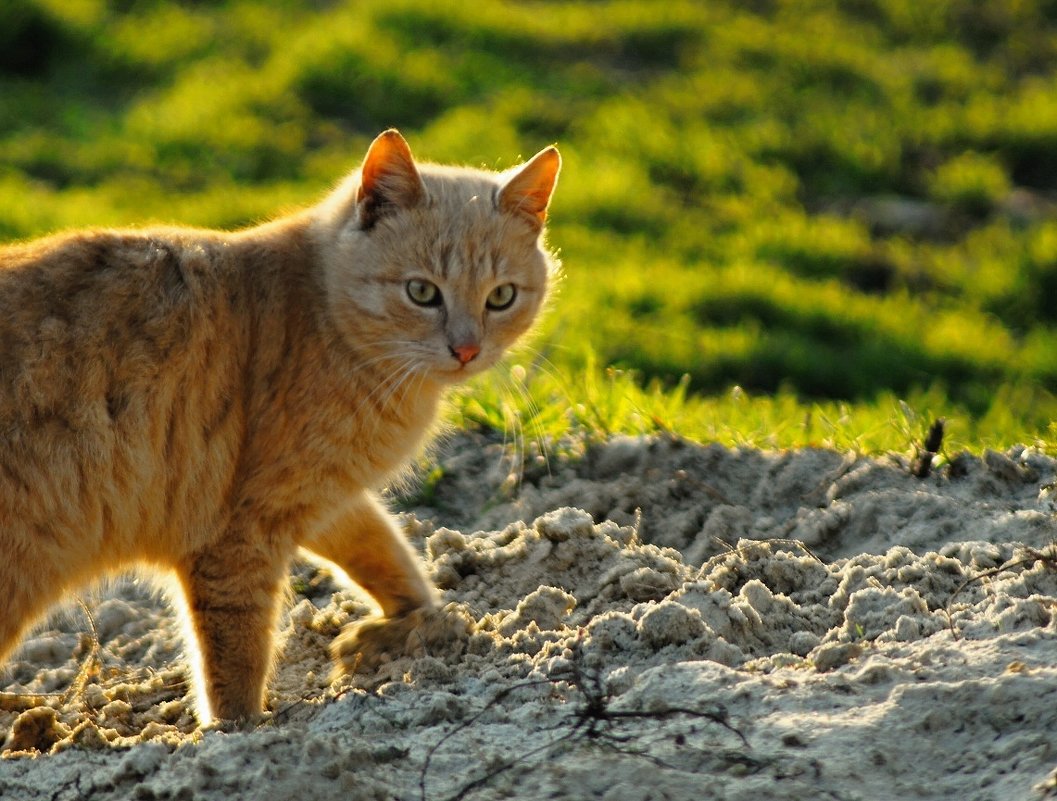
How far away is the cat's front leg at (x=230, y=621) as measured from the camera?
361 cm

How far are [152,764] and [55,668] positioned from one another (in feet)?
4.76

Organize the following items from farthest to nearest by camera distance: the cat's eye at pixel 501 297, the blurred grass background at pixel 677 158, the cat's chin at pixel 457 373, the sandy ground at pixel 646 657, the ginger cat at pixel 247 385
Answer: the blurred grass background at pixel 677 158 < the cat's eye at pixel 501 297 < the cat's chin at pixel 457 373 < the ginger cat at pixel 247 385 < the sandy ground at pixel 646 657

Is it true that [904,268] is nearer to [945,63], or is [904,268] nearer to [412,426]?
[945,63]

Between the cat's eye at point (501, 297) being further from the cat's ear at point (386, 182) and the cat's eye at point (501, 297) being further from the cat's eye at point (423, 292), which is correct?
the cat's ear at point (386, 182)

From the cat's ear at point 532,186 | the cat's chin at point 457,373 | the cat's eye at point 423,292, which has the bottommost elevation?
the cat's chin at point 457,373

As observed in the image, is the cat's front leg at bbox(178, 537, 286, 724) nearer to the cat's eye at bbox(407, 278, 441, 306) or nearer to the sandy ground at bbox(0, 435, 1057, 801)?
the sandy ground at bbox(0, 435, 1057, 801)

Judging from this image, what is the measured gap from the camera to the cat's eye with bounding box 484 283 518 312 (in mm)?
4109

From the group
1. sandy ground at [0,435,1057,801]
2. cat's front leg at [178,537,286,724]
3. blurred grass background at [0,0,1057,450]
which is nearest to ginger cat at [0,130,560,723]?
cat's front leg at [178,537,286,724]

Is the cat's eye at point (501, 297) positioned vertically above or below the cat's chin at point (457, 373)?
above

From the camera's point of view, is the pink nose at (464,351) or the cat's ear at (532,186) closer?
the pink nose at (464,351)

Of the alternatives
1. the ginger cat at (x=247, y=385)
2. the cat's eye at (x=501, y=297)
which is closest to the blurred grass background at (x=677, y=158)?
the cat's eye at (x=501, y=297)

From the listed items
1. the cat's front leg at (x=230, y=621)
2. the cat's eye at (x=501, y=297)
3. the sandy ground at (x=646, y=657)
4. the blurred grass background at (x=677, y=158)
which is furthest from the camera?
the blurred grass background at (x=677, y=158)

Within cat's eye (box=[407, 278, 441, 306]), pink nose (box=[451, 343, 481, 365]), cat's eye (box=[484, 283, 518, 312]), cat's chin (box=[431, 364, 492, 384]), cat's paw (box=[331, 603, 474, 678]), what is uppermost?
cat's eye (box=[407, 278, 441, 306])

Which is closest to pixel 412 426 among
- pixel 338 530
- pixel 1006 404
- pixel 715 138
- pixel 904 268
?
pixel 338 530
